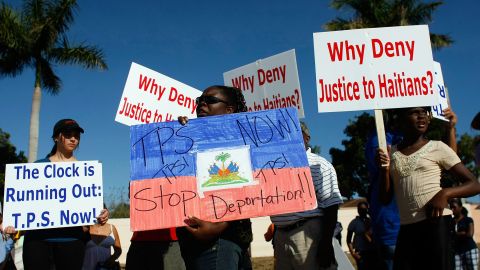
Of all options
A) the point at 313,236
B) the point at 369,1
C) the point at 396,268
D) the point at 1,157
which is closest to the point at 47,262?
the point at 313,236

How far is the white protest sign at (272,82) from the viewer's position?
5648mm

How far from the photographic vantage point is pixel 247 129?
2.99 m

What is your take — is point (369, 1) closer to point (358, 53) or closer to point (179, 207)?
point (358, 53)

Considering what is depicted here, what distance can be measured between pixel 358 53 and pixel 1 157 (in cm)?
2349

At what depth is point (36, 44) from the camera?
1922cm

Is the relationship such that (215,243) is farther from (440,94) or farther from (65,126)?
(440,94)

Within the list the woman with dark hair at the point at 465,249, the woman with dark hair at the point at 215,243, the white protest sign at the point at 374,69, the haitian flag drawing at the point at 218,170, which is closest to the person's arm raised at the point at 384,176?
the white protest sign at the point at 374,69

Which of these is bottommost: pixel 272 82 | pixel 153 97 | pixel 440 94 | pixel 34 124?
pixel 440 94

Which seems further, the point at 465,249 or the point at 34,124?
the point at 34,124

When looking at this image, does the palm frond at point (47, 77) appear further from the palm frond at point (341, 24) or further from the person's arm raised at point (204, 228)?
the person's arm raised at point (204, 228)

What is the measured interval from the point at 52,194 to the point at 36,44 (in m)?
16.7

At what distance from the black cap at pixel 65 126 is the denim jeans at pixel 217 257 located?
7.51 feet

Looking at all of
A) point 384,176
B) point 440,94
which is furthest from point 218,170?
point 440,94

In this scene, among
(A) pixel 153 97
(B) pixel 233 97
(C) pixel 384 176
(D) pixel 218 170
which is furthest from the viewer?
(A) pixel 153 97
